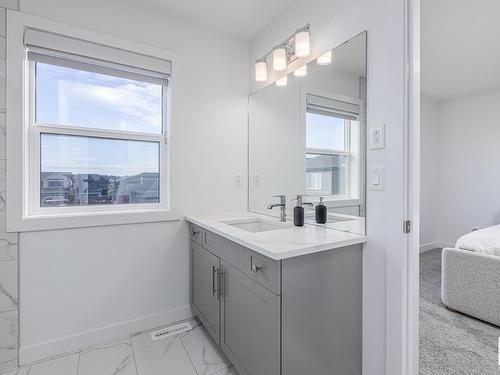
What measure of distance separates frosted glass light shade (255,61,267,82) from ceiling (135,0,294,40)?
13.5 inches

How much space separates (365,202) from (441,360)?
3.87ft

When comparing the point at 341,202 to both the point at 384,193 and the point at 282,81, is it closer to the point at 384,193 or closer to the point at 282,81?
the point at 384,193

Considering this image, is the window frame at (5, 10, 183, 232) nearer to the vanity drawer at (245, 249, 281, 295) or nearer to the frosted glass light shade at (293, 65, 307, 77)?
the vanity drawer at (245, 249, 281, 295)

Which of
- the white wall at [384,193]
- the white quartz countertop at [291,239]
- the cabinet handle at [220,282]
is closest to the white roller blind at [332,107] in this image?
the white wall at [384,193]

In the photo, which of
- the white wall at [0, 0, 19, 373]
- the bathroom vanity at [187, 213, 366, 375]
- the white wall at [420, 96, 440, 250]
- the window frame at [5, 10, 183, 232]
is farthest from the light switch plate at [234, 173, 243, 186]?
the white wall at [420, 96, 440, 250]

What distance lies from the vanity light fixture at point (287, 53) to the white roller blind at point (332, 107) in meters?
0.23

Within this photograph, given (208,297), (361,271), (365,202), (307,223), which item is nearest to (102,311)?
(208,297)

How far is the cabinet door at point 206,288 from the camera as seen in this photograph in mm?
1668

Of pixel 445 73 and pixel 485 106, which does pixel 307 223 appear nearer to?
pixel 445 73

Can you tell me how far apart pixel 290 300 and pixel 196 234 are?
1036mm

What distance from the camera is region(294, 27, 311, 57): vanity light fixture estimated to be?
1.68 m

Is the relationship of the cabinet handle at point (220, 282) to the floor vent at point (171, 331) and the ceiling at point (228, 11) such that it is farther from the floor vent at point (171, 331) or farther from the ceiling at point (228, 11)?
the ceiling at point (228, 11)

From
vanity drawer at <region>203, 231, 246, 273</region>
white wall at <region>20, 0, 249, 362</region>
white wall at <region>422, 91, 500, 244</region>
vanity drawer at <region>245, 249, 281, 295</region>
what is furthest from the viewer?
white wall at <region>422, 91, 500, 244</region>

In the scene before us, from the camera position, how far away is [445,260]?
2.24 m
